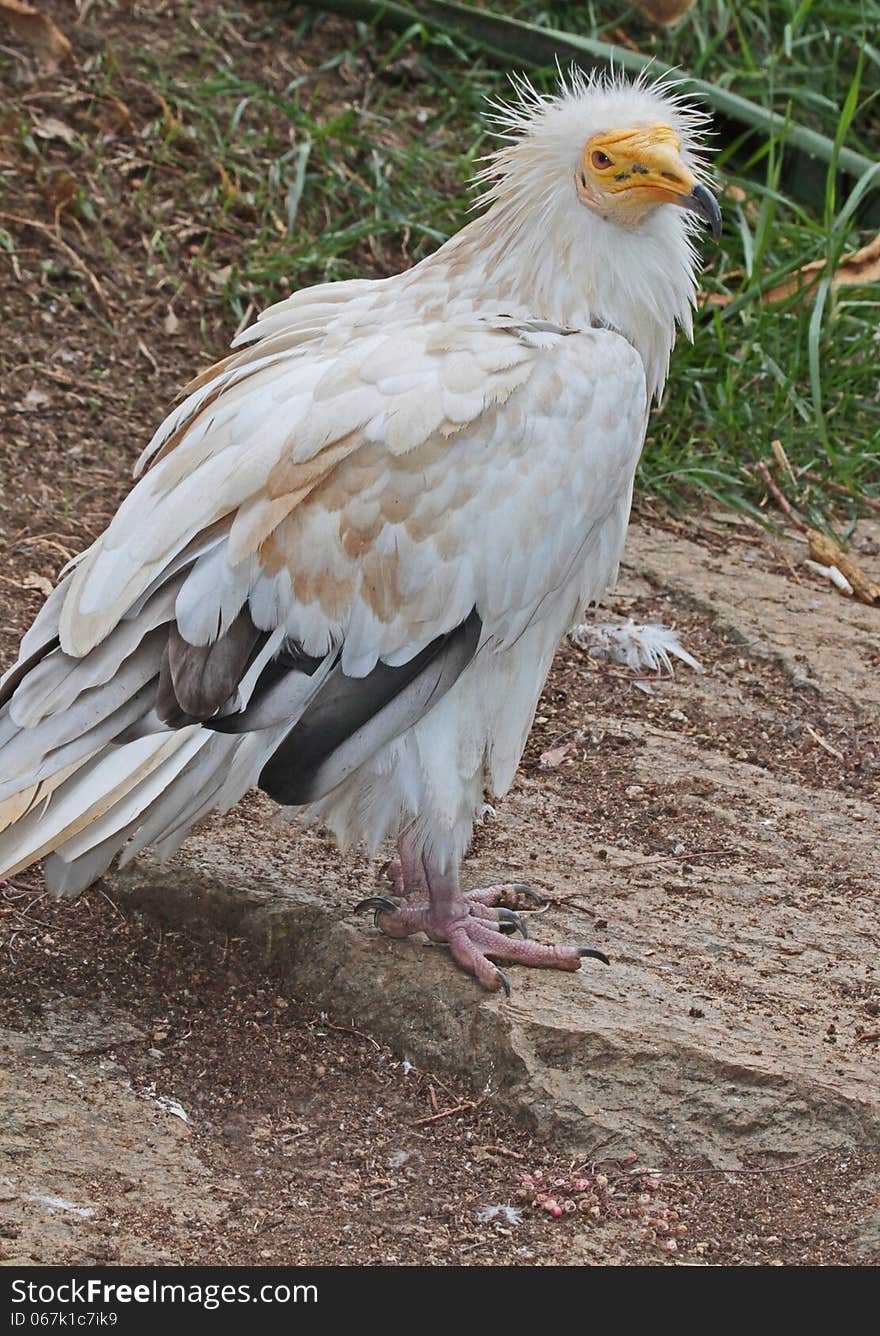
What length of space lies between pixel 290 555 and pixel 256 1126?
3.64 ft

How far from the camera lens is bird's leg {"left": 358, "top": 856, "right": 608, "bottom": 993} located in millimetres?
3521

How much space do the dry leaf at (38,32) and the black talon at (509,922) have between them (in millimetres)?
4515

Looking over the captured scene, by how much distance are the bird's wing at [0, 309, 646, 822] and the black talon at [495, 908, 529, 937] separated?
55 cm

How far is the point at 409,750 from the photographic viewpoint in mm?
3475

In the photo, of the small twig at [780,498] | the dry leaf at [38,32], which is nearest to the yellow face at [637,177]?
the small twig at [780,498]

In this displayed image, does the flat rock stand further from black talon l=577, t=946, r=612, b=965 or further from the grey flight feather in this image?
the grey flight feather

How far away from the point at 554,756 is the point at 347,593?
1.33 meters

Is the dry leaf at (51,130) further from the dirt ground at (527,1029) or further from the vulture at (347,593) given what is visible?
the vulture at (347,593)

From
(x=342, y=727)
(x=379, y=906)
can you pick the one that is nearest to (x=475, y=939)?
(x=379, y=906)

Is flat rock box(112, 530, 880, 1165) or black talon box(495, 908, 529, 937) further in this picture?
black talon box(495, 908, 529, 937)

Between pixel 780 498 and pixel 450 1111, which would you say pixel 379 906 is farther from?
pixel 780 498

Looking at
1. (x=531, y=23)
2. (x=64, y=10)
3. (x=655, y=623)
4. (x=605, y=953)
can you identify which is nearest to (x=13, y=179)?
(x=64, y=10)

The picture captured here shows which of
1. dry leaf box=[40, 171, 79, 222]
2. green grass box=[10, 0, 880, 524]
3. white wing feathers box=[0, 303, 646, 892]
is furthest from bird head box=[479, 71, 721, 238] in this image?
dry leaf box=[40, 171, 79, 222]

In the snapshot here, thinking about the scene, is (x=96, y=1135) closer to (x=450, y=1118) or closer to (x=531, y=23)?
(x=450, y=1118)
